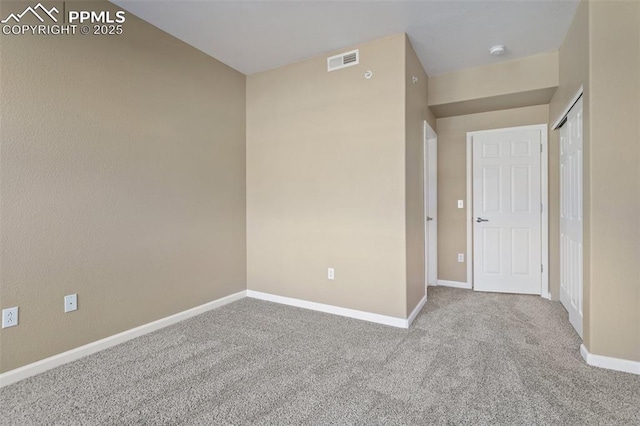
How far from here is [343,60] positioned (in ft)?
9.99

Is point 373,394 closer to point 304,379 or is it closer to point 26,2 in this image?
point 304,379

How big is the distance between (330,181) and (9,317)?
8.51ft

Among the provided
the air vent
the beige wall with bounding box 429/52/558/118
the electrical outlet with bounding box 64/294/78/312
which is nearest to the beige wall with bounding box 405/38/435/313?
the beige wall with bounding box 429/52/558/118

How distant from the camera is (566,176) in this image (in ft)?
9.82

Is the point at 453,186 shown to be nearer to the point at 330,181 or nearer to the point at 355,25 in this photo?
the point at 330,181

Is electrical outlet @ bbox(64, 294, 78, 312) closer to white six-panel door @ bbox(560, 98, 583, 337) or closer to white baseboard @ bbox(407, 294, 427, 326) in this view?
white baseboard @ bbox(407, 294, 427, 326)

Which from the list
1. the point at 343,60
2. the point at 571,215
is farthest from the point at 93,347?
the point at 571,215

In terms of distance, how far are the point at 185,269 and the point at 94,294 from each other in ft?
2.60

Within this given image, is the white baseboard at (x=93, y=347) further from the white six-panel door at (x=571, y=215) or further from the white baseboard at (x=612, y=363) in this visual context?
the white six-panel door at (x=571, y=215)

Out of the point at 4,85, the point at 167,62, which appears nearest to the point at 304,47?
the point at 167,62

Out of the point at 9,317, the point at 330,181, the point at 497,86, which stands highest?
the point at 497,86

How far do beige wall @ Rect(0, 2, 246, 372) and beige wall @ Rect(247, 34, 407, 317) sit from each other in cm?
48

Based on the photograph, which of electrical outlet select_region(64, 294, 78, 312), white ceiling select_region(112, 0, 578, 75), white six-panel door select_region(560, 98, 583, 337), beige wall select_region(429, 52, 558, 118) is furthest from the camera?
beige wall select_region(429, 52, 558, 118)

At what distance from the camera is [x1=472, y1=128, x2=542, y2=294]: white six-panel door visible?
3.73 m
